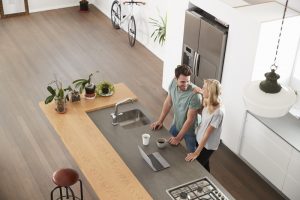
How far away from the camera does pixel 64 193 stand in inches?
216

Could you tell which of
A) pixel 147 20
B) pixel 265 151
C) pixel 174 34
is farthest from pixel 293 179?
pixel 147 20

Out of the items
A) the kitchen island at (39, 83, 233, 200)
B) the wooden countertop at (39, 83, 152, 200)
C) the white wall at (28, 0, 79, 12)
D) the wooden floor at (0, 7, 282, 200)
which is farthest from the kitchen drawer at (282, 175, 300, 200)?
the white wall at (28, 0, 79, 12)

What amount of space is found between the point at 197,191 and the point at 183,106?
42.1 inches

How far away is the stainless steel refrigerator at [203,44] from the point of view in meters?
5.98

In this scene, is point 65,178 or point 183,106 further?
point 183,106

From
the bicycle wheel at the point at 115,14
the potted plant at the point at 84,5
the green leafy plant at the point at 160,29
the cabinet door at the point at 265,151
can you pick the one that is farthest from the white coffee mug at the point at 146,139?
the potted plant at the point at 84,5

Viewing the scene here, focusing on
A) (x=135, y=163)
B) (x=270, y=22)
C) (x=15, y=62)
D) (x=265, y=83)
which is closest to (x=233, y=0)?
(x=270, y=22)

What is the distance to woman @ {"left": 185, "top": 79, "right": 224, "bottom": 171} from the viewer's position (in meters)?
4.48

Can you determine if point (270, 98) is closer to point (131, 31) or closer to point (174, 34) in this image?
point (174, 34)

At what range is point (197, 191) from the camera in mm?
4172

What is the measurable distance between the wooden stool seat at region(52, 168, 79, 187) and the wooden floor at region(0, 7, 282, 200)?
89 centimetres

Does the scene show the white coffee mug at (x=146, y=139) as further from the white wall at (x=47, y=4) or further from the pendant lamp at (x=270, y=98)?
the white wall at (x=47, y=4)

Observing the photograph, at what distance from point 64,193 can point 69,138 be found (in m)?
1.04

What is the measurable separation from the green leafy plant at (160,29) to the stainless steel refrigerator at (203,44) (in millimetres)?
1571
